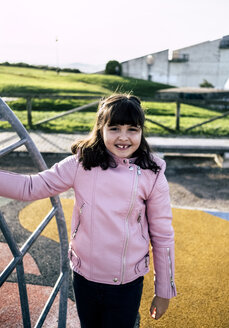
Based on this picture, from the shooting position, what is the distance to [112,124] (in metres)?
1.50

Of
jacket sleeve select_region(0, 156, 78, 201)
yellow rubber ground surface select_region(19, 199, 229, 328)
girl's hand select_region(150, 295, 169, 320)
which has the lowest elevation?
yellow rubber ground surface select_region(19, 199, 229, 328)

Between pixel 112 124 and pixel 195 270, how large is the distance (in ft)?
6.97

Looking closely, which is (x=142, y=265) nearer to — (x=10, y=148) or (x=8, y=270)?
(x=8, y=270)

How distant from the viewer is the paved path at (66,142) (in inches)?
251

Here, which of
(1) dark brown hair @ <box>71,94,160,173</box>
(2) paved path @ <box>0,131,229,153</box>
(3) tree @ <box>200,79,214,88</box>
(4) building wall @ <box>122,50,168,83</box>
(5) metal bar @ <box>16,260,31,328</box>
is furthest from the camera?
(4) building wall @ <box>122,50,168,83</box>

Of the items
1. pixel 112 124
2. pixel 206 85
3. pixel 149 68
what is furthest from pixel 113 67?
pixel 112 124

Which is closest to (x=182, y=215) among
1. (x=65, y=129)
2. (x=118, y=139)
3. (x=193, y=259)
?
(x=193, y=259)

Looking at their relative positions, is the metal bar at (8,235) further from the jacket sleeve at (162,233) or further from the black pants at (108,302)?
the jacket sleeve at (162,233)

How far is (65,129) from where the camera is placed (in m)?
9.10

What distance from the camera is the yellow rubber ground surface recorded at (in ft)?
8.03

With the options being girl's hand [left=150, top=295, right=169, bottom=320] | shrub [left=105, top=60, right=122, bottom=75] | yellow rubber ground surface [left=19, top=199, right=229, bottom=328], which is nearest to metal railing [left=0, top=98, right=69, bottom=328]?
girl's hand [left=150, top=295, right=169, bottom=320]

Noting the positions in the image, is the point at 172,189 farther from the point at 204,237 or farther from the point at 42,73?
the point at 42,73

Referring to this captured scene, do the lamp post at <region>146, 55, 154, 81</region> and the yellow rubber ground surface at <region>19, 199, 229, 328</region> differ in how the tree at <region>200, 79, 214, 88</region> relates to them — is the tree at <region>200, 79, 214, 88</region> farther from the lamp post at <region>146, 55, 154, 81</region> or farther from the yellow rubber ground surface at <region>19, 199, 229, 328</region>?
the yellow rubber ground surface at <region>19, 199, 229, 328</region>

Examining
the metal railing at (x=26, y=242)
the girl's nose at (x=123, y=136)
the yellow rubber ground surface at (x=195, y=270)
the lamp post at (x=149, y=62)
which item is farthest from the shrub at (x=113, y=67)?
the girl's nose at (x=123, y=136)
